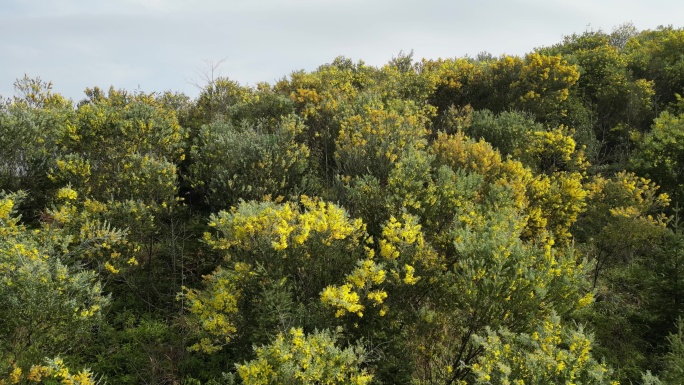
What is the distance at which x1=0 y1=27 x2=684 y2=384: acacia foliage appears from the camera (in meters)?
8.69

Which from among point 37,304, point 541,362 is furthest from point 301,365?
point 37,304

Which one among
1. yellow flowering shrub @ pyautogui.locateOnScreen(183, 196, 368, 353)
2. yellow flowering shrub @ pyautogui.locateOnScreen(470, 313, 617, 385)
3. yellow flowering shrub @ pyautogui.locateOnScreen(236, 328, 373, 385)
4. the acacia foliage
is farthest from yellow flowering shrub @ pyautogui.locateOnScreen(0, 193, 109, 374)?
yellow flowering shrub @ pyautogui.locateOnScreen(470, 313, 617, 385)

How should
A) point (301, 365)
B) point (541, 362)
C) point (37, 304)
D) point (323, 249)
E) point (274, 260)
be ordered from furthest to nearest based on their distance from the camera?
point (323, 249)
point (274, 260)
point (37, 304)
point (541, 362)
point (301, 365)

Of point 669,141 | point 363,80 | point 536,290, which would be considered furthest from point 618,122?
point 536,290

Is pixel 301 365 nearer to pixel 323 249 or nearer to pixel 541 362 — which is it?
pixel 323 249

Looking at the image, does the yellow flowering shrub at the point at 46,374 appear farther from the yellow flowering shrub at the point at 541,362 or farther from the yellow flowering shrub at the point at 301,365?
the yellow flowering shrub at the point at 541,362

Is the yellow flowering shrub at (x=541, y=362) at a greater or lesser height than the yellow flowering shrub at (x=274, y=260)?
lesser

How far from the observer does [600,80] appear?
27281 millimetres

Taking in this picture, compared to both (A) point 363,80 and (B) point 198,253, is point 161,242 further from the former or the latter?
(A) point 363,80

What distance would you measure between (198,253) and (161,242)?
1412 millimetres

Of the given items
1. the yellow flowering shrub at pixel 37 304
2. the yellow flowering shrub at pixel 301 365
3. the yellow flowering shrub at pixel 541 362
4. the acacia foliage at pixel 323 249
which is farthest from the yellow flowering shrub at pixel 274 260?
the yellow flowering shrub at pixel 541 362

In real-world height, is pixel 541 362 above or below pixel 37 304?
below

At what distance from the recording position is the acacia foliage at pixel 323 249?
8.69m

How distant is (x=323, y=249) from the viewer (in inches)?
406
